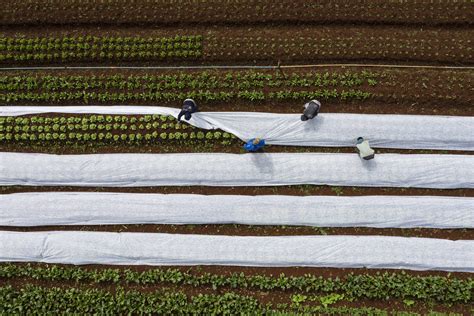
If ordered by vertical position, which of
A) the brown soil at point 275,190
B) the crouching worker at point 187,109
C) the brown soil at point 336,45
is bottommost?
the brown soil at point 275,190

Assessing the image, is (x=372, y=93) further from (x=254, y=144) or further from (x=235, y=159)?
(x=235, y=159)

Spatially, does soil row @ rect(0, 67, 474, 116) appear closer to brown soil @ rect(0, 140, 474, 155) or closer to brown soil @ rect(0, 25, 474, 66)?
brown soil @ rect(0, 25, 474, 66)

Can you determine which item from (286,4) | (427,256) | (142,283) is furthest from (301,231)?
(286,4)

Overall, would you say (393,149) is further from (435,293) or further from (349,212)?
(435,293)

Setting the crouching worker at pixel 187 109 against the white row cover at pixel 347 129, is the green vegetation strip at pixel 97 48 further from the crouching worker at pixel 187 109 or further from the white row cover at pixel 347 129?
the white row cover at pixel 347 129

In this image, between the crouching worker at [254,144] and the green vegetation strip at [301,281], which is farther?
the crouching worker at [254,144]

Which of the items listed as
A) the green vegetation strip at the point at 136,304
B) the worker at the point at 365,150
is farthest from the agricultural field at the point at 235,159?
the worker at the point at 365,150
